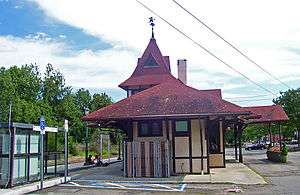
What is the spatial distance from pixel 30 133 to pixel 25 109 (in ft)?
108

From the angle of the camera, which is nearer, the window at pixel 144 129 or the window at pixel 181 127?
the window at pixel 181 127

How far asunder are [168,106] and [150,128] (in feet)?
4.88

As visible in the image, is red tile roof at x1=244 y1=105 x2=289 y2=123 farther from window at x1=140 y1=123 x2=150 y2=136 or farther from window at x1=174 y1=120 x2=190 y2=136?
window at x1=140 y1=123 x2=150 y2=136

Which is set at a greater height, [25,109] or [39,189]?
[25,109]

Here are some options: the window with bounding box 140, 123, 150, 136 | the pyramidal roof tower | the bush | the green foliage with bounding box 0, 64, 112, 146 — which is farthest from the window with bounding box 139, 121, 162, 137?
the green foliage with bounding box 0, 64, 112, 146

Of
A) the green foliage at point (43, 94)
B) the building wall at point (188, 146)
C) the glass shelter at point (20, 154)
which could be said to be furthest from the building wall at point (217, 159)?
the green foliage at point (43, 94)

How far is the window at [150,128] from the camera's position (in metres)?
22.0

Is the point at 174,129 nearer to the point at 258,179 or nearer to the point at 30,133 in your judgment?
the point at 258,179

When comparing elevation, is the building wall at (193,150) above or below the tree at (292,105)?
below

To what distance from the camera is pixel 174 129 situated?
21.8 meters

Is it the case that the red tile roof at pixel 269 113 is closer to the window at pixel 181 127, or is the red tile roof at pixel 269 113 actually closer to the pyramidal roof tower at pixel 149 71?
the pyramidal roof tower at pixel 149 71

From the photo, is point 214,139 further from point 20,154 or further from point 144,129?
point 20,154

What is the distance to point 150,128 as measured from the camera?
22.1 meters

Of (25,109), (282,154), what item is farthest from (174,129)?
(25,109)
